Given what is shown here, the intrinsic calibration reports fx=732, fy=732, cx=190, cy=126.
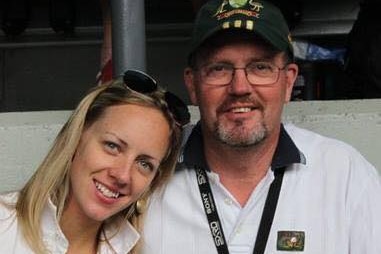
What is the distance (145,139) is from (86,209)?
0.94 ft

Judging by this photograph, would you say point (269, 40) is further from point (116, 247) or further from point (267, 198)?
point (116, 247)

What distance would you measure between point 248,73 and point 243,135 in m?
0.21

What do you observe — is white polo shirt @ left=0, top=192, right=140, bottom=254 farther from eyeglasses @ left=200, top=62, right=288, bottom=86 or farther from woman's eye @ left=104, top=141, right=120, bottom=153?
eyeglasses @ left=200, top=62, right=288, bottom=86

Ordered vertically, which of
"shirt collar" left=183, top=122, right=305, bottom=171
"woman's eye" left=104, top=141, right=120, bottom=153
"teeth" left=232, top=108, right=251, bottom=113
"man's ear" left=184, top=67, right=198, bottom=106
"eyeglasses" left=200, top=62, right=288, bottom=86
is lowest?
"shirt collar" left=183, top=122, right=305, bottom=171

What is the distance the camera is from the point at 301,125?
10.2 ft

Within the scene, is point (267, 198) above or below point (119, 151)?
below

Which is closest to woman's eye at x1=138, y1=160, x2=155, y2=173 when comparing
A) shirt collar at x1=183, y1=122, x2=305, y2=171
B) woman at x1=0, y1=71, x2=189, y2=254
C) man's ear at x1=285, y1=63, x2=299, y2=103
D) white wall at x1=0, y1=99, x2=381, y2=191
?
woman at x1=0, y1=71, x2=189, y2=254

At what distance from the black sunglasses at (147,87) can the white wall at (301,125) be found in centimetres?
66

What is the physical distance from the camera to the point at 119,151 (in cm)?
229

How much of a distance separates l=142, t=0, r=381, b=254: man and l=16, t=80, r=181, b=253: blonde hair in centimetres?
14

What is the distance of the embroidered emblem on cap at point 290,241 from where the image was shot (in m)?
2.33

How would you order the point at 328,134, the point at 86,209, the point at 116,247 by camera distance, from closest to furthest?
the point at 86,209, the point at 116,247, the point at 328,134

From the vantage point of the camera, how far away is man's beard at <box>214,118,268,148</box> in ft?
7.86

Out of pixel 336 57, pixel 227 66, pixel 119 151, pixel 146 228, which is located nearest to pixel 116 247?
pixel 146 228
